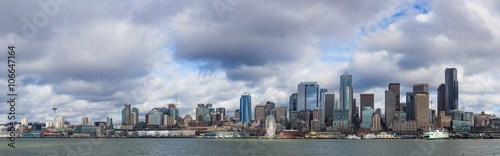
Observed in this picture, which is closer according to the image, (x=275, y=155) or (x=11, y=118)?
(x=11, y=118)

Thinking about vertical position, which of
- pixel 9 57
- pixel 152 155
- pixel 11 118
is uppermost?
pixel 9 57

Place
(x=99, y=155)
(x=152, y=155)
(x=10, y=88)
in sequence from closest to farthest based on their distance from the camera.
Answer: (x=10, y=88) → (x=99, y=155) → (x=152, y=155)

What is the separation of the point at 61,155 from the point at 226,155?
39.3 meters

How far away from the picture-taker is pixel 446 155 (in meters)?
110

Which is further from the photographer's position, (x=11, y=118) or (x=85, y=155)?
(x=85, y=155)

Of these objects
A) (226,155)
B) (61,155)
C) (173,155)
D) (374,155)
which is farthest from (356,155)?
(61,155)

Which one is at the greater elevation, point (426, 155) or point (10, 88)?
point (10, 88)

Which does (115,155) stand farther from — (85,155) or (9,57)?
(9,57)

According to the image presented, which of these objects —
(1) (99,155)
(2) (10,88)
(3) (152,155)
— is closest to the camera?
(2) (10,88)

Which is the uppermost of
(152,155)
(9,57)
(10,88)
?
(9,57)

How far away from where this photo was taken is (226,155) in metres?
110

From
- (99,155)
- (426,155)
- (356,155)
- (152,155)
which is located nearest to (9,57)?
(99,155)

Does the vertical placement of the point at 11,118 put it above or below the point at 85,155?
above

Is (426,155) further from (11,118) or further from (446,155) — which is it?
(11,118)
